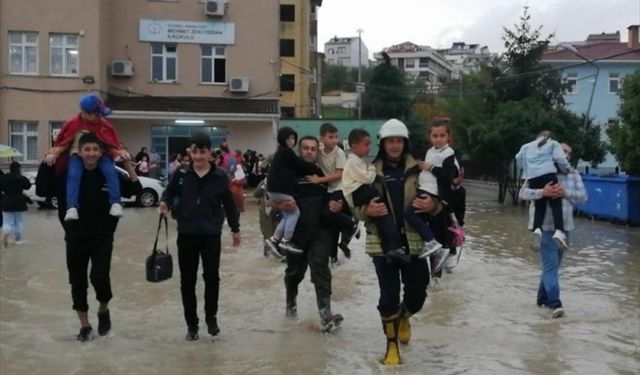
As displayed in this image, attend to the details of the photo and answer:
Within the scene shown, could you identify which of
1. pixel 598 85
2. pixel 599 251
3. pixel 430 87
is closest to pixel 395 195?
pixel 599 251

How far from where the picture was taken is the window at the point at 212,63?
1537 inches

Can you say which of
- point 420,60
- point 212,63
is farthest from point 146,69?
point 420,60

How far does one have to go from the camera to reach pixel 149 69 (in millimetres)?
38281

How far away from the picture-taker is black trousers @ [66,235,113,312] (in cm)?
784

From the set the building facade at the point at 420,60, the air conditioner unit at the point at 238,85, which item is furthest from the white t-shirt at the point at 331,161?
the building facade at the point at 420,60

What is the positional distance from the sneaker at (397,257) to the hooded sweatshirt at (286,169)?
182 centimetres

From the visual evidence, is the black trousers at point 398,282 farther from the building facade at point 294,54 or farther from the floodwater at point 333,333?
the building facade at point 294,54

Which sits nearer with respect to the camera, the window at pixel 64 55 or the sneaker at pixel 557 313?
the sneaker at pixel 557 313

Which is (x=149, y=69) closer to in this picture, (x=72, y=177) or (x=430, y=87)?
(x=72, y=177)

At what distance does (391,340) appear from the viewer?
700 centimetres

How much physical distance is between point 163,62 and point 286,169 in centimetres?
3132

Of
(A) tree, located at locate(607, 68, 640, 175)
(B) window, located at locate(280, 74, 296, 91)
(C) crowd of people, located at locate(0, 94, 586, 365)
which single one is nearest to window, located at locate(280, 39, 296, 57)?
(B) window, located at locate(280, 74, 296, 91)

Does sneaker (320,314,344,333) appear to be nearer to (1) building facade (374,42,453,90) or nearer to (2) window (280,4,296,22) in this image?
(2) window (280,4,296,22)

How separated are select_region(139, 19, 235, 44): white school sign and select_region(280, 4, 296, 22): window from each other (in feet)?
89.6
